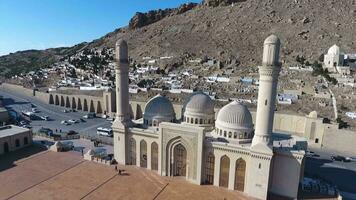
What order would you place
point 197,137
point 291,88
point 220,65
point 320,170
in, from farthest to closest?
point 220,65, point 291,88, point 320,170, point 197,137

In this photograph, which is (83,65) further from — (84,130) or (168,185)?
(168,185)

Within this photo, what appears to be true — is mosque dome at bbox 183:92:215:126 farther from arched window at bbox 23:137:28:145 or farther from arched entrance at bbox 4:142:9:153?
arched entrance at bbox 4:142:9:153

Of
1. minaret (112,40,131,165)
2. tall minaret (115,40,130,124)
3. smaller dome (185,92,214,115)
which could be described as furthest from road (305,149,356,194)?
tall minaret (115,40,130,124)

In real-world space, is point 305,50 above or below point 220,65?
above

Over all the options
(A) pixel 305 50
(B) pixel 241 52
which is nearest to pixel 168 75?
(B) pixel 241 52

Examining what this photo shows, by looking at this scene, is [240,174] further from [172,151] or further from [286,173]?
[172,151]

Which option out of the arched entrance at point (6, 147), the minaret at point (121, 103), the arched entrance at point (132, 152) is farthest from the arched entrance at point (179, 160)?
the arched entrance at point (6, 147)

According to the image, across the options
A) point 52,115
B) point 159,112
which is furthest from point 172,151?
point 52,115
